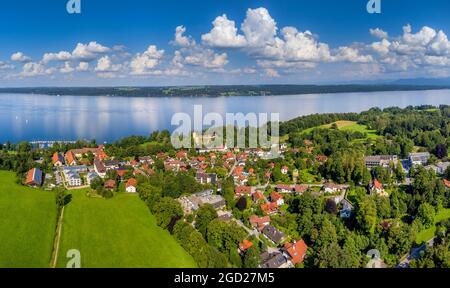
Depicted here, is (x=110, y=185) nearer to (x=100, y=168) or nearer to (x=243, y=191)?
(x=100, y=168)

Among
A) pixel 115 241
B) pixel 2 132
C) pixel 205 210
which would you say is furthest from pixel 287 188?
pixel 2 132

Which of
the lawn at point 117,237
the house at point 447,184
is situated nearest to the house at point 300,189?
the house at point 447,184

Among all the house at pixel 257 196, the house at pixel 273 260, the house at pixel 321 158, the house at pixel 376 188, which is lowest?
the house at pixel 273 260

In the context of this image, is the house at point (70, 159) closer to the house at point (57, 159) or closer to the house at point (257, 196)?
the house at point (57, 159)

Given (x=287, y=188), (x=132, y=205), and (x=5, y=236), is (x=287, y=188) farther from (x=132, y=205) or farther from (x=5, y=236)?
(x=5, y=236)

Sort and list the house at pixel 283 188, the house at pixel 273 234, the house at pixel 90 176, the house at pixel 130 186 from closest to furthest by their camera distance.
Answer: the house at pixel 273 234
the house at pixel 283 188
the house at pixel 130 186
the house at pixel 90 176

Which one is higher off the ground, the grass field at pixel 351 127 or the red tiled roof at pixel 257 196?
the grass field at pixel 351 127

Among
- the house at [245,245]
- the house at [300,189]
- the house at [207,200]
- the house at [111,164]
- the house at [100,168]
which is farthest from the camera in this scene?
the house at [111,164]
